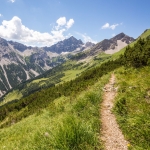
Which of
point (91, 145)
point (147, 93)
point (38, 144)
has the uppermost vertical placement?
point (38, 144)

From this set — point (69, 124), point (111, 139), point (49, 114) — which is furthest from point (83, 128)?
point (49, 114)

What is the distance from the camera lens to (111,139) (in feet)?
25.0

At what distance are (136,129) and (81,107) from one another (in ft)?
14.9

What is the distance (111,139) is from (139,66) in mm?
23865

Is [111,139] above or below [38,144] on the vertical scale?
below

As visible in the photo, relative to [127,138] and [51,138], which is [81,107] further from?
[51,138]

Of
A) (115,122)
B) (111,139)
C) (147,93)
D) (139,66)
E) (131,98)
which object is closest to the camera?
(111,139)

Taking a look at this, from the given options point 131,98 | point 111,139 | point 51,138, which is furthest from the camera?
point 131,98

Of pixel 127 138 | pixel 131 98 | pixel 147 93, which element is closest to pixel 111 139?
pixel 127 138

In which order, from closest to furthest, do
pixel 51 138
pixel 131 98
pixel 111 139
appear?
1. pixel 51 138
2. pixel 111 139
3. pixel 131 98

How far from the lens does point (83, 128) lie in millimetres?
6656

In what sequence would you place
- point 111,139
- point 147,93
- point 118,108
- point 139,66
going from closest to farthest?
point 111,139 → point 118,108 → point 147,93 → point 139,66

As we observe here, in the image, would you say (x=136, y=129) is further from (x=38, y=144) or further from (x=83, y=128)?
(x=38, y=144)

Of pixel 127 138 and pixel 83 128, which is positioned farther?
pixel 127 138
